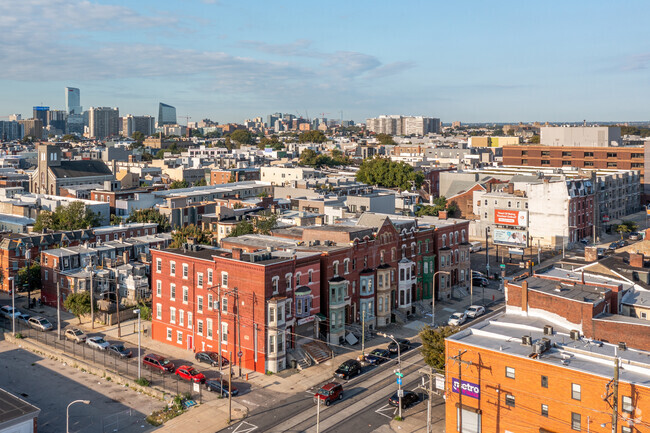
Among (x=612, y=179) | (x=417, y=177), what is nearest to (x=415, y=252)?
(x=612, y=179)

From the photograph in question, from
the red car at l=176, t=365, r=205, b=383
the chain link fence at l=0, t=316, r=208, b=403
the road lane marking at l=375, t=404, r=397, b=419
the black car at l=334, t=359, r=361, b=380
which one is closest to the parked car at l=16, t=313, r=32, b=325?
the chain link fence at l=0, t=316, r=208, b=403

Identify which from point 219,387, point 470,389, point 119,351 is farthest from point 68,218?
point 470,389

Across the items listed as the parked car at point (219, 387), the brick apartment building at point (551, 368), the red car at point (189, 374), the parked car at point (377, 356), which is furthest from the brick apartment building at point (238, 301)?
the brick apartment building at point (551, 368)

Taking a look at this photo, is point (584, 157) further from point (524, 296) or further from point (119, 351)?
point (119, 351)

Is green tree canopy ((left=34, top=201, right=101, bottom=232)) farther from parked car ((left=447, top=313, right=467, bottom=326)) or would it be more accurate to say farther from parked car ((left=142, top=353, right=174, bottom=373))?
parked car ((left=447, top=313, right=467, bottom=326))

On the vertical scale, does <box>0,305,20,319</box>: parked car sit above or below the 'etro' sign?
below

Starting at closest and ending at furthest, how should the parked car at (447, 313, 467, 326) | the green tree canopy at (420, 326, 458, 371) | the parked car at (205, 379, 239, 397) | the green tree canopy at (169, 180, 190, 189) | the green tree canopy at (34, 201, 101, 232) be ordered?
the green tree canopy at (420, 326, 458, 371), the parked car at (205, 379, 239, 397), the parked car at (447, 313, 467, 326), the green tree canopy at (34, 201, 101, 232), the green tree canopy at (169, 180, 190, 189)

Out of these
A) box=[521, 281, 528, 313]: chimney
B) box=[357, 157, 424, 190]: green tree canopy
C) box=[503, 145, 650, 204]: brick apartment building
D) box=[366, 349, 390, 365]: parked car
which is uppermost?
box=[503, 145, 650, 204]: brick apartment building
